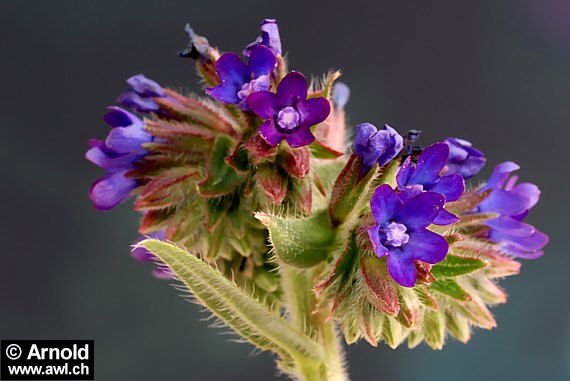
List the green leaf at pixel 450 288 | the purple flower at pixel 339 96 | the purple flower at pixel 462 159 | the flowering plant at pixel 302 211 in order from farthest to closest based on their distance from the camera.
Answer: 1. the purple flower at pixel 339 96
2. the purple flower at pixel 462 159
3. the green leaf at pixel 450 288
4. the flowering plant at pixel 302 211

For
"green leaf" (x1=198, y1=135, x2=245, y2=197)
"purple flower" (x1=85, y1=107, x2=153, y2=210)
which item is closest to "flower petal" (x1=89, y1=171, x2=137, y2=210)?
"purple flower" (x1=85, y1=107, x2=153, y2=210)

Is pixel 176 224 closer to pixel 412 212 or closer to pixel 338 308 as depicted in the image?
pixel 338 308

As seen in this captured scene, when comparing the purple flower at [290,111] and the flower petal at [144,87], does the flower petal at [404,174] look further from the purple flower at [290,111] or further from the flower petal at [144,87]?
the flower petal at [144,87]

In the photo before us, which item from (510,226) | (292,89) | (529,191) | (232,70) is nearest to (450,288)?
(510,226)

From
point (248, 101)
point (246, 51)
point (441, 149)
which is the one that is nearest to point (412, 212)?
point (441, 149)

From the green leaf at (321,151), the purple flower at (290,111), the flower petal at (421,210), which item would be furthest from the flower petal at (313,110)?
the flower petal at (421,210)

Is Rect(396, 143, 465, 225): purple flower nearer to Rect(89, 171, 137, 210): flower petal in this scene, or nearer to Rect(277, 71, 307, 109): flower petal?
Rect(277, 71, 307, 109): flower petal
